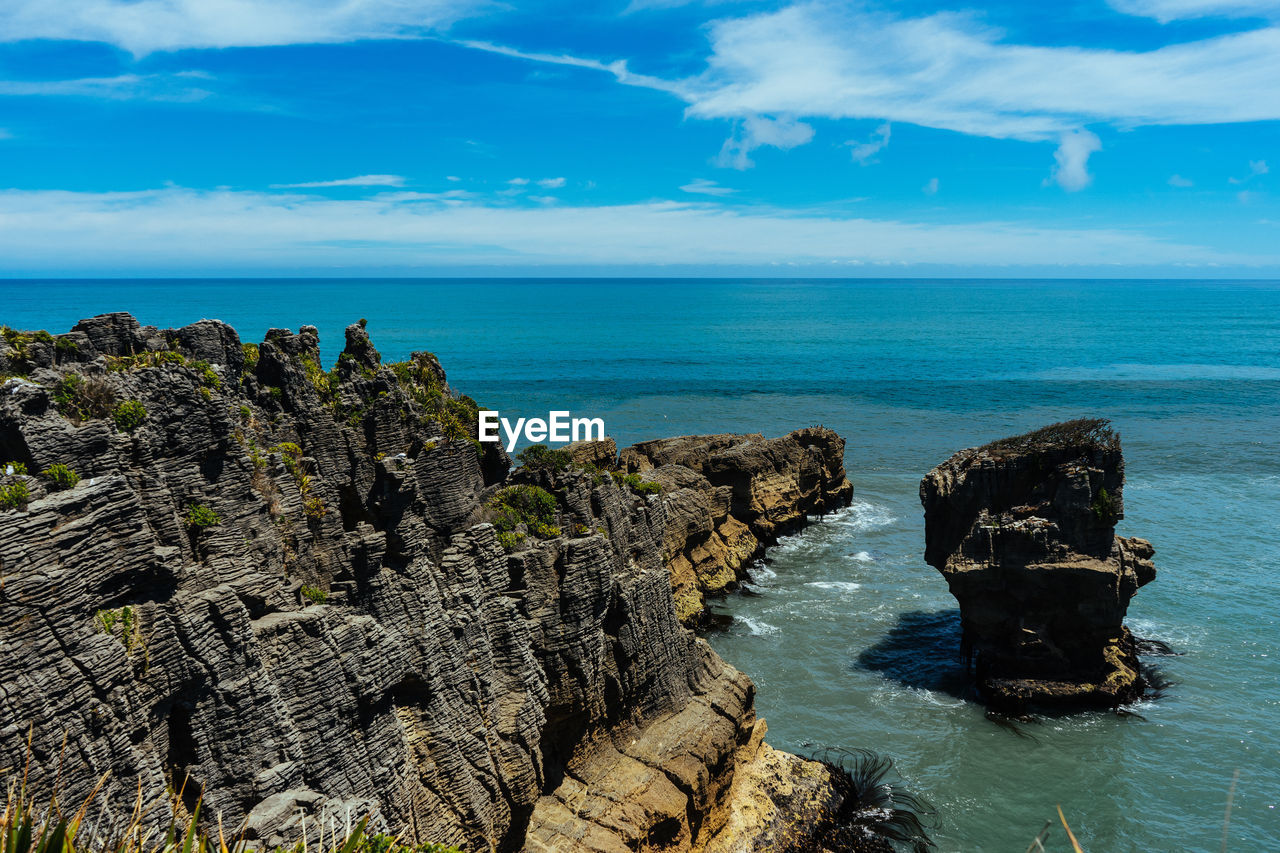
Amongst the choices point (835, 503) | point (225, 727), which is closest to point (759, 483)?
point (835, 503)

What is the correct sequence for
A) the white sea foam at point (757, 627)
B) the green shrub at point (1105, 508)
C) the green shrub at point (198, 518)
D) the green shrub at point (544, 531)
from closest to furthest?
the green shrub at point (198, 518), the green shrub at point (544, 531), the green shrub at point (1105, 508), the white sea foam at point (757, 627)

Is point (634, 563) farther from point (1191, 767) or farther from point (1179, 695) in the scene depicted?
point (1179, 695)

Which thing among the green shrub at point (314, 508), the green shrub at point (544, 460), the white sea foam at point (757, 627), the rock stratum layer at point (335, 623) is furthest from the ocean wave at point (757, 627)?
the green shrub at point (314, 508)

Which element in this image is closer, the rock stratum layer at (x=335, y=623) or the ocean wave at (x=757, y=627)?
the rock stratum layer at (x=335, y=623)

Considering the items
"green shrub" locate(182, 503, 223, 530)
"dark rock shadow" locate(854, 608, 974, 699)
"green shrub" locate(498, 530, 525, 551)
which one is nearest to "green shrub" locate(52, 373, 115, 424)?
"green shrub" locate(182, 503, 223, 530)

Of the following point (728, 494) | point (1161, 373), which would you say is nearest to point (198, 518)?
point (728, 494)

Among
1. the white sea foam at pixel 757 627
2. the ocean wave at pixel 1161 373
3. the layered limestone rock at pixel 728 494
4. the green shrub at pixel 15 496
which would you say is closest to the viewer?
the green shrub at pixel 15 496

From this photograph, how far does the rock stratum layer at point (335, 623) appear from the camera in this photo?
14180 millimetres

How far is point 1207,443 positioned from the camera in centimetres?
9188

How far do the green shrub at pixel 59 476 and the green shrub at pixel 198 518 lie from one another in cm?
290

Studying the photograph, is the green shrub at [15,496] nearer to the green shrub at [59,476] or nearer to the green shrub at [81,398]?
the green shrub at [59,476]

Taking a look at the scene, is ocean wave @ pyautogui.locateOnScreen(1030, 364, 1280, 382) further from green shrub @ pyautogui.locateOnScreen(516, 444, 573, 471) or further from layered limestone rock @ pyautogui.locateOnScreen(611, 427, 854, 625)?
green shrub @ pyautogui.locateOnScreen(516, 444, 573, 471)

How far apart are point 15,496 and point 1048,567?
3773cm

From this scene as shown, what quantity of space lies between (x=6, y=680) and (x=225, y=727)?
13.0ft
